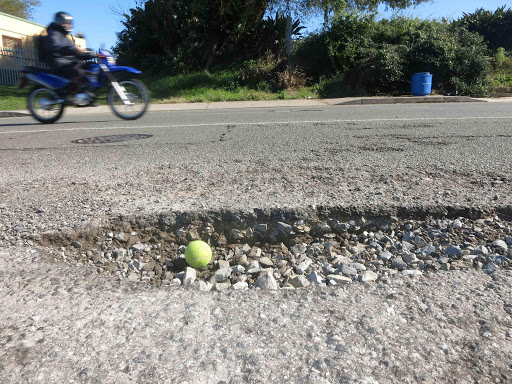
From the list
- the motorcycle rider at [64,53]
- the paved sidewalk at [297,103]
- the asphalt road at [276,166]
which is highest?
the motorcycle rider at [64,53]

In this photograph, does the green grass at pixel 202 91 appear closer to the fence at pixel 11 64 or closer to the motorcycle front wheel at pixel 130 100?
the fence at pixel 11 64

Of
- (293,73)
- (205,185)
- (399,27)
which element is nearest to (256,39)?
(293,73)

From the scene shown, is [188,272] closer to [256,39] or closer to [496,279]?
[496,279]

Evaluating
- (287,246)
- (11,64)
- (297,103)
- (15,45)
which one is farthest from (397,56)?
(15,45)

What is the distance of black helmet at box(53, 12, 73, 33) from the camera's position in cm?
701

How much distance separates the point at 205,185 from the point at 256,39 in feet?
63.4

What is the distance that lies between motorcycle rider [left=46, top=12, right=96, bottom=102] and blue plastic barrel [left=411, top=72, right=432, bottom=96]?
13.0m

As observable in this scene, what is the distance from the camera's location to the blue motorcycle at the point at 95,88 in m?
7.06

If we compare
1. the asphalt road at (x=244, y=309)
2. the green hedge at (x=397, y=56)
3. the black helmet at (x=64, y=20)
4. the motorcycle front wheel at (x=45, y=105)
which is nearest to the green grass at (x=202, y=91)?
the green hedge at (x=397, y=56)

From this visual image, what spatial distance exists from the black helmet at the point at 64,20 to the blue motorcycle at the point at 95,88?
0.66 metres

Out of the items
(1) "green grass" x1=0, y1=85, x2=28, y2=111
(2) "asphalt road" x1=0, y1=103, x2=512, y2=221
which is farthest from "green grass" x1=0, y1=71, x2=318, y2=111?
(2) "asphalt road" x1=0, y1=103, x2=512, y2=221

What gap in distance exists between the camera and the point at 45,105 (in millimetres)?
7715

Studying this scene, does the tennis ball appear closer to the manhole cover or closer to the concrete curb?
the manhole cover

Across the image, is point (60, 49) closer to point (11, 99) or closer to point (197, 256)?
point (197, 256)
